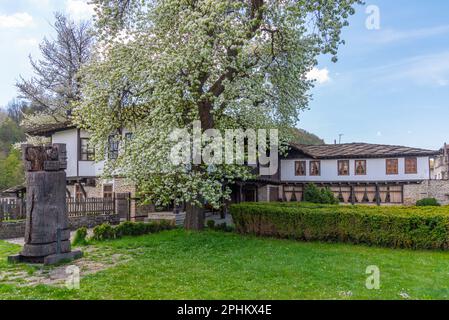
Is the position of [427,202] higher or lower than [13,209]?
lower

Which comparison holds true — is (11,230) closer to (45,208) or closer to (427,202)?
(45,208)

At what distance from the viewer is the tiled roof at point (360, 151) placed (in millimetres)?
29750

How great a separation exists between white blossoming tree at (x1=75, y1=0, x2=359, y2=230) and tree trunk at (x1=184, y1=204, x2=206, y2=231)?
0.04 m

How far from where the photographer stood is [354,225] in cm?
1291

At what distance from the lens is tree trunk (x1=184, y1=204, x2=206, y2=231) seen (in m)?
15.0

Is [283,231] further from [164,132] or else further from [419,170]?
[419,170]

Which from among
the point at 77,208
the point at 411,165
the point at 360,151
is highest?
the point at 360,151

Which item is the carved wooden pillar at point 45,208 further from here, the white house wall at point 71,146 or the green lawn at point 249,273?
the white house wall at point 71,146

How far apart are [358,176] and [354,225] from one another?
20004 mm

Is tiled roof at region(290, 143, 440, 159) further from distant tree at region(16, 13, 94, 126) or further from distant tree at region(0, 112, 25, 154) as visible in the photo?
distant tree at region(0, 112, 25, 154)

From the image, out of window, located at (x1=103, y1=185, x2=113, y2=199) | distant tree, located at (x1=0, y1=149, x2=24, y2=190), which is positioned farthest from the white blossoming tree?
distant tree, located at (x1=0, y1=149, x2=24, y2=190)

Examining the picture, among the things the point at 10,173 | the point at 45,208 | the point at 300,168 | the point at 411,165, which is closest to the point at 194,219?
the point at 45,208

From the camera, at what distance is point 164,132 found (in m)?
11.5

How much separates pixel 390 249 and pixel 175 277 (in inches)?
298
